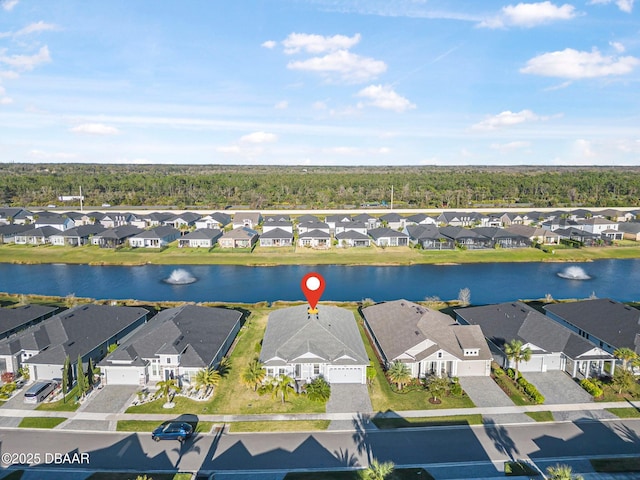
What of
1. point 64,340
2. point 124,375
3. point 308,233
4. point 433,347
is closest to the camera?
point 124,375

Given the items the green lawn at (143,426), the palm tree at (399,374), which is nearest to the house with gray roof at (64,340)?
the green lawn at (143,426)

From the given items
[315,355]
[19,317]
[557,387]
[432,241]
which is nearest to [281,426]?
[315,355]

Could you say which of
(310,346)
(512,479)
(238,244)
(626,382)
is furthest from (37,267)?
(626,382)

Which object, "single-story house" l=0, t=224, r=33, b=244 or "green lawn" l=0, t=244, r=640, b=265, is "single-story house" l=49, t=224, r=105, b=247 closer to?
"green lawn" l=0, t=244, r=640, b=265

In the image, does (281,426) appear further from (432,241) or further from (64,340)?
(432,241)

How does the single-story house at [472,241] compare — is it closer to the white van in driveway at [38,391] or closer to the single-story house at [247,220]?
the single-story house at [247,220]

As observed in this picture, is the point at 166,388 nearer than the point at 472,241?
Yes

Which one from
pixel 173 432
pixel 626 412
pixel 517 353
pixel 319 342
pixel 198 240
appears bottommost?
pixel 626 412
